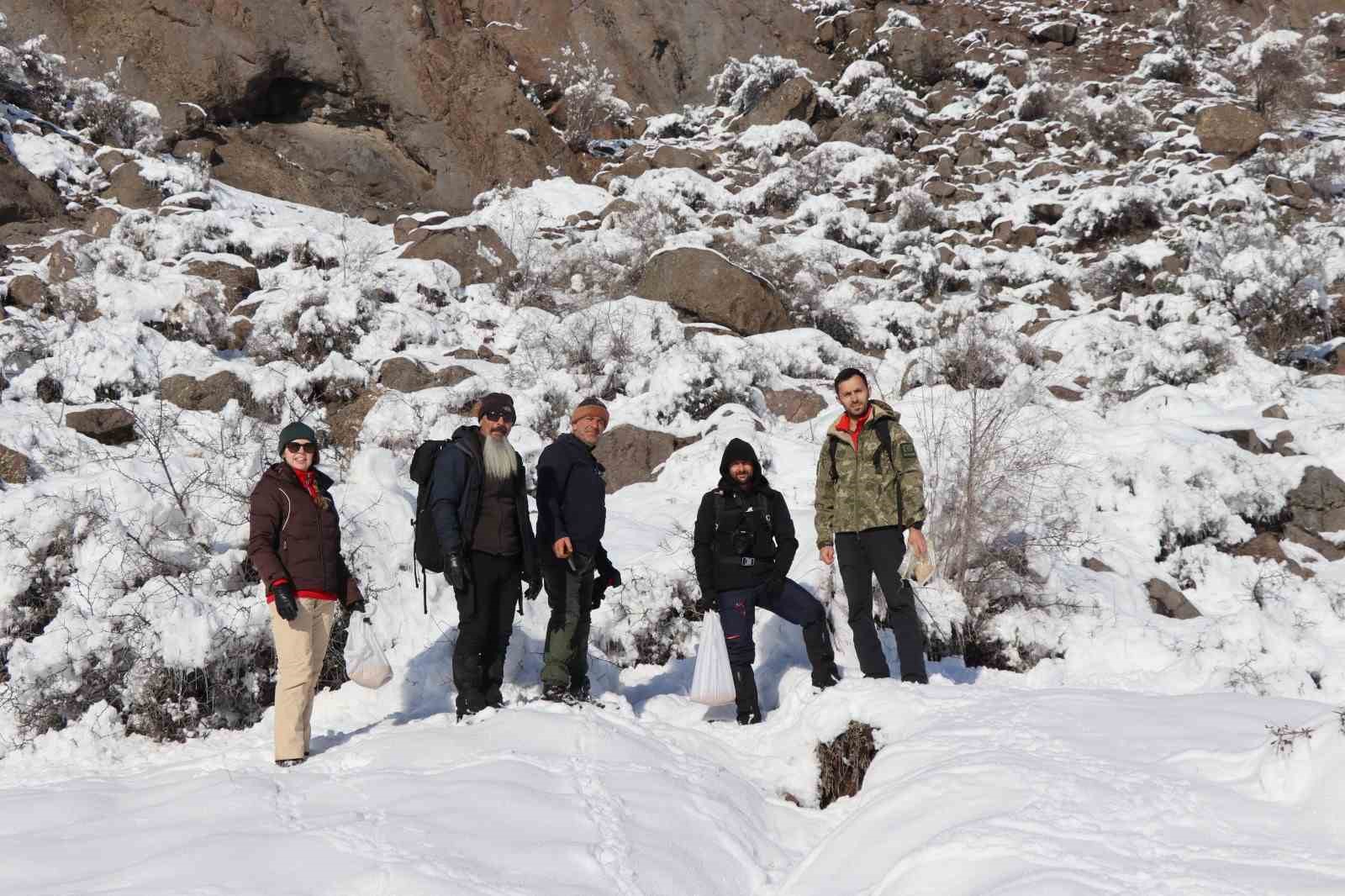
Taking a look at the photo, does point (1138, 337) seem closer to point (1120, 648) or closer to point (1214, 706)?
point (1120, 648)

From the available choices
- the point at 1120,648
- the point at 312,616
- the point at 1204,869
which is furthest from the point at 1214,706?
the point at 312,616

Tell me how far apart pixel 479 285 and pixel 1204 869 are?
49.1 ft

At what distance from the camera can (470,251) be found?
16.8 m

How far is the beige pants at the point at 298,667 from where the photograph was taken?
166 inches

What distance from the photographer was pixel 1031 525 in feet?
24.2

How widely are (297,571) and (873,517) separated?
298 cm

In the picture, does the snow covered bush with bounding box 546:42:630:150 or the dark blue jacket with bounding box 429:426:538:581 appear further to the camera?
the snow covered bush with bounding box 546:42:630:150

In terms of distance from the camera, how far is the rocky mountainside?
6.07 metres

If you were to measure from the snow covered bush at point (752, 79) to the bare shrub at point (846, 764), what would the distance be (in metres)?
25.0

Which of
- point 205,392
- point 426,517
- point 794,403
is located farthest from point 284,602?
point 794,403

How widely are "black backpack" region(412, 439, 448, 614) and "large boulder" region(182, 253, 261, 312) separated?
1116 cm

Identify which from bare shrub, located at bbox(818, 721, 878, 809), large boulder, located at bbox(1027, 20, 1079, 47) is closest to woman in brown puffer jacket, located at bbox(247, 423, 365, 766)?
bare shrub, located at bbox(818, 721, 878, 809)

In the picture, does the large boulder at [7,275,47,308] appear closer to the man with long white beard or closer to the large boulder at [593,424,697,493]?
the large boulder at [593,424,697,493]

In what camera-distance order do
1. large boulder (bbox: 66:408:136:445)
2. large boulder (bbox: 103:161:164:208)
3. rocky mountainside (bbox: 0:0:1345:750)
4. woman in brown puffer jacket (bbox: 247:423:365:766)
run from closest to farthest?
woman in brown puffer jacket (bbox: 247:423:365:766) < rocky mountainside (bbox: 0:0:1345:750) < large boulder (bbox: 66:408:136:445) < large boulder (bbox: 103:161:164:208)
